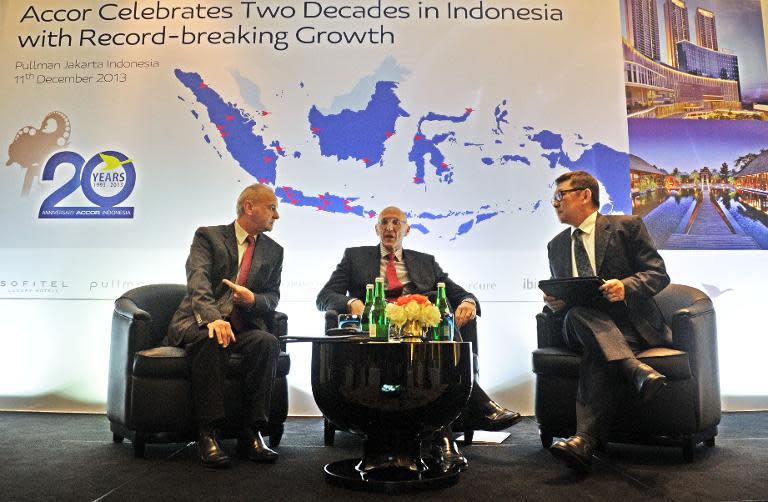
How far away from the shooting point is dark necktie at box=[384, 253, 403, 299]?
11.0ft

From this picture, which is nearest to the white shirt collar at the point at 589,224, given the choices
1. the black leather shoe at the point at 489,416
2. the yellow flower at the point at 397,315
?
the black leather shoe at the point at 489,416

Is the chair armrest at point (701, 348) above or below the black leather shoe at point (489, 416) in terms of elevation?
above

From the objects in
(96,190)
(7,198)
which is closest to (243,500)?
(96,190)

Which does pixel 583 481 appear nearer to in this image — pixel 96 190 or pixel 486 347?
pixel 486 347

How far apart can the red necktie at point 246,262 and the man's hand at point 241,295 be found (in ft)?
0.40

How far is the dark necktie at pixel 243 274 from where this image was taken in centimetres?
290

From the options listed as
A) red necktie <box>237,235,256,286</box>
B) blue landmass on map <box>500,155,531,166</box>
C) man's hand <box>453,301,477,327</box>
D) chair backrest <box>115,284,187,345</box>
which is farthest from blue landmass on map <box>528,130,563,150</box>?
chair backrest <box>115,284,187,345</box>

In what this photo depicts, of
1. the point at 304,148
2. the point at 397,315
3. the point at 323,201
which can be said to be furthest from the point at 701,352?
the point at 304,148

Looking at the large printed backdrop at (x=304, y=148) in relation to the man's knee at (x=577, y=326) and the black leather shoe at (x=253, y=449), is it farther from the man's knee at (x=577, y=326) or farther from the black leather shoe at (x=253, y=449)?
the black leather shoe at (x=253, y=449)

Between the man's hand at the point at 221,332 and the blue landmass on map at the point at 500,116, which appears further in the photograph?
the blue landmass on map at the point at 500,116

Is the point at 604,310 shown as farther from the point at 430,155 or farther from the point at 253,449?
the point at 430,155

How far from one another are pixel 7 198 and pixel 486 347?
3267 millimetres

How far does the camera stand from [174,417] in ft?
8.65

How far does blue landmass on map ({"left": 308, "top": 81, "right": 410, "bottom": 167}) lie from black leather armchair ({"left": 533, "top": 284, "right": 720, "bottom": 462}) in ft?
6.07
